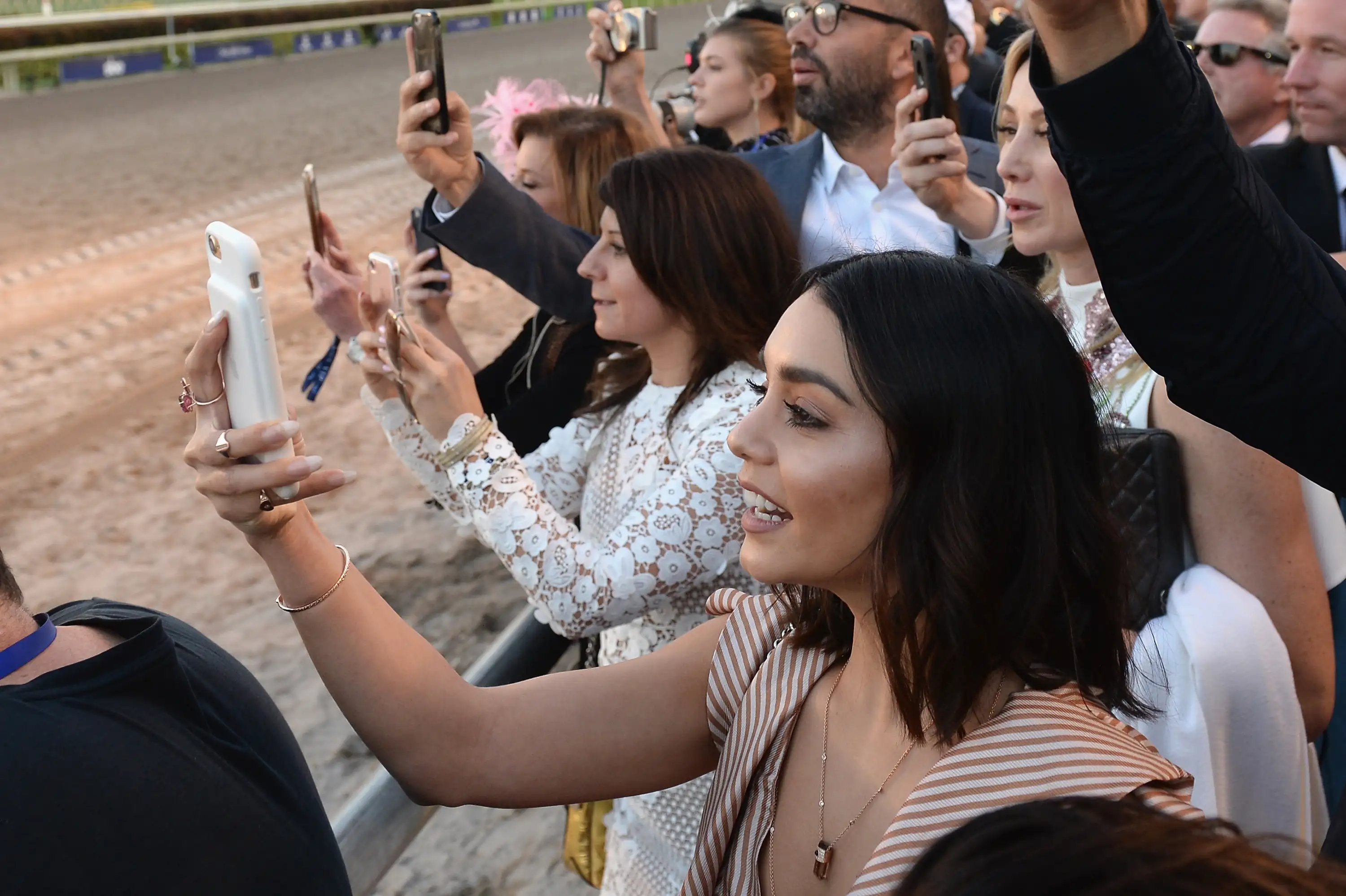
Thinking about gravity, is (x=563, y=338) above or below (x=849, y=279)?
below

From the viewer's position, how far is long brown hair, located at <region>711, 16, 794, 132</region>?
491 centimetres

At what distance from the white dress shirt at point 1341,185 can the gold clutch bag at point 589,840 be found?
2102 mm

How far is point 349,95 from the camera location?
15.2 metres

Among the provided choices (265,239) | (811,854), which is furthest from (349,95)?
(811,854)

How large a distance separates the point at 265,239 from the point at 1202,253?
8.84 m

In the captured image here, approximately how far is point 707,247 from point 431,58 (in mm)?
853

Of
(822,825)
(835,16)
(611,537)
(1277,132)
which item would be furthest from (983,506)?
(1277,132)

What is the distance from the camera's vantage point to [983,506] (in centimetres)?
128

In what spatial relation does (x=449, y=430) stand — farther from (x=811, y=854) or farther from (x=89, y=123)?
(x=89, y=123)

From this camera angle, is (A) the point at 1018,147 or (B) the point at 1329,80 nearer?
(A) the point at 1018,147

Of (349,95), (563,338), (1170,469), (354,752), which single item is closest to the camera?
(1170,469)

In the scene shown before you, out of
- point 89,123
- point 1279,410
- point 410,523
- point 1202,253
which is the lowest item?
point 410,523

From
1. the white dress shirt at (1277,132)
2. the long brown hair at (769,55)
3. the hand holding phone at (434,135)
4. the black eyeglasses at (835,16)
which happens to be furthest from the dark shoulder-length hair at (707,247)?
the long brown hair at (769,55)

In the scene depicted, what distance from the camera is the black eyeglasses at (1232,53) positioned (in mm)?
3695
